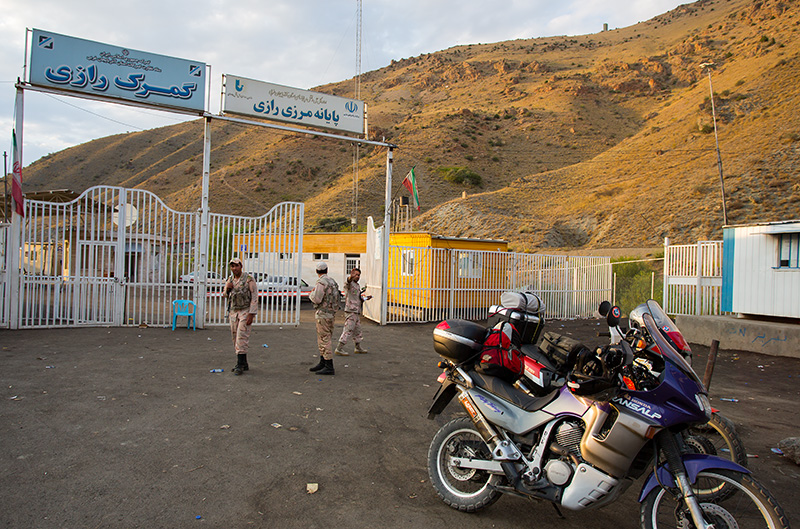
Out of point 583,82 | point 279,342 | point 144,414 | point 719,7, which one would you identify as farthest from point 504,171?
point 719,7

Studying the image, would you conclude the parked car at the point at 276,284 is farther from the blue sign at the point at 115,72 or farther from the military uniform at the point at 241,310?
the blue sign at the point at 115,72

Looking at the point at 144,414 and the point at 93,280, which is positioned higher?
the point at 93,280

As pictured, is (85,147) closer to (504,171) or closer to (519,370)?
(504,171)

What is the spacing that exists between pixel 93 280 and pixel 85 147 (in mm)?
78095

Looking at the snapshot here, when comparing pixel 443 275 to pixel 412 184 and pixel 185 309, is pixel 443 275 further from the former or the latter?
pixel 185 309

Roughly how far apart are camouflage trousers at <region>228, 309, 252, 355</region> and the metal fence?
24.1ft

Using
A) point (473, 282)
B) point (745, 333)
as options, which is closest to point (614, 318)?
point (745, 333)

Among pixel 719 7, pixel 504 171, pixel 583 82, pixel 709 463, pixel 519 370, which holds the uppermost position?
pixel 719 7

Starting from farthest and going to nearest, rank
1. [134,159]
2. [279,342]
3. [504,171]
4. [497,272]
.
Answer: [134,159] → [504,171] → [497,272] → [279,342]

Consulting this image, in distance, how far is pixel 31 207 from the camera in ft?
34.7

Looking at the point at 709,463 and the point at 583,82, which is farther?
the point at 583,82

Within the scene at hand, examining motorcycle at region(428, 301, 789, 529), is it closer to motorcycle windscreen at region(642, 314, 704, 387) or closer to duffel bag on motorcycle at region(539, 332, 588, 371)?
motorcycle windscreen at region(642, 314, 704, 387)

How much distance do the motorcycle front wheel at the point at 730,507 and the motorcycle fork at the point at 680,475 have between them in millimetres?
63

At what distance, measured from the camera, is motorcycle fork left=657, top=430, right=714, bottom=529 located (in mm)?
2531
